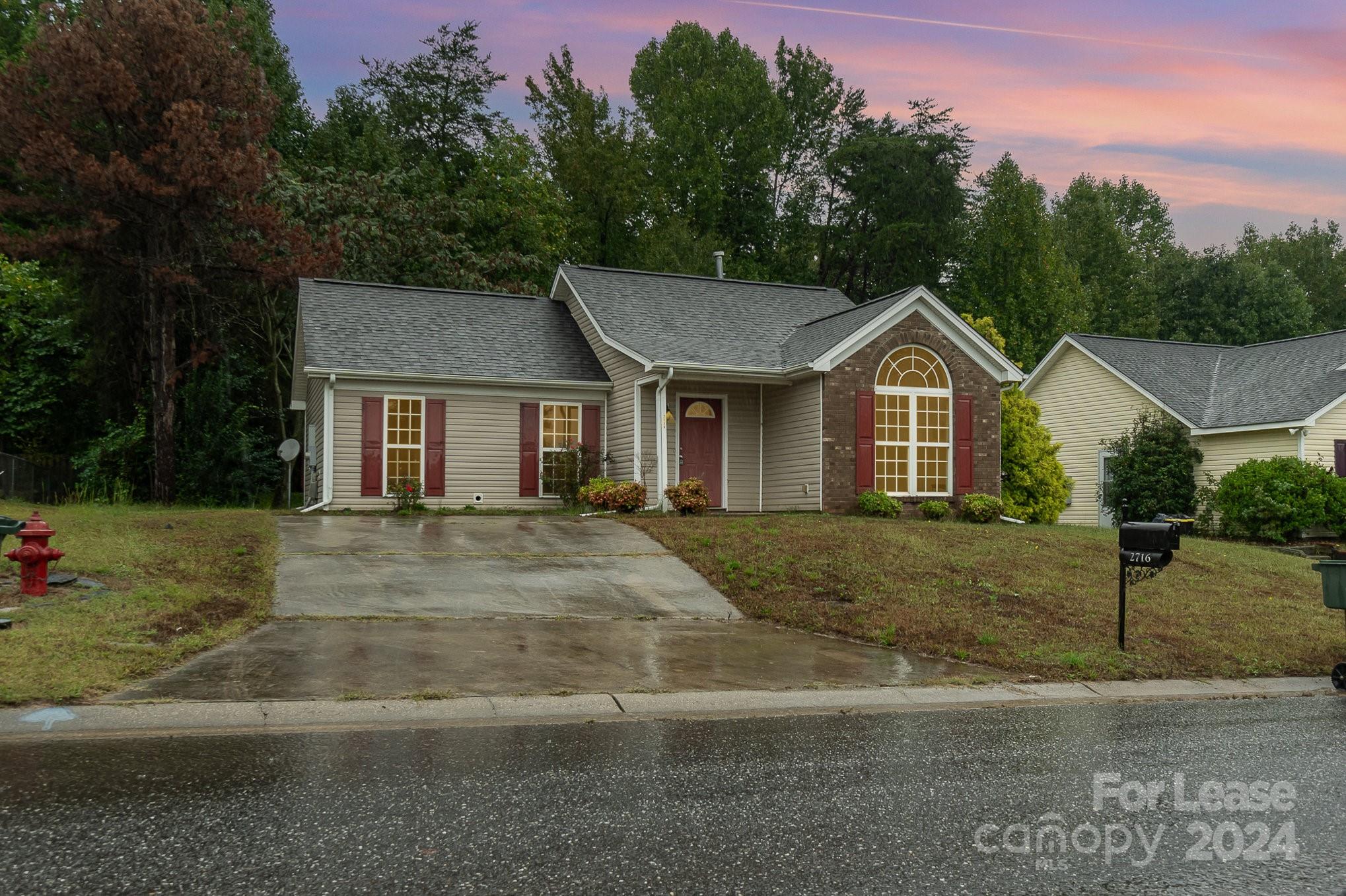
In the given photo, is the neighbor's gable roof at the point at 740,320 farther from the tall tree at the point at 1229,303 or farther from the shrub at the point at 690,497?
the tall tree at the point at 1229,303

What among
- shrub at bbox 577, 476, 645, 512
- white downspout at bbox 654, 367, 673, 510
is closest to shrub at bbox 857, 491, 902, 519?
white downspout at bbox 654, 367, 673, 510

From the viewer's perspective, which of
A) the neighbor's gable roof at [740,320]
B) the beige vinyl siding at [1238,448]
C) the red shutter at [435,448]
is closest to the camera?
the neighbor's gable roof at [740,320]

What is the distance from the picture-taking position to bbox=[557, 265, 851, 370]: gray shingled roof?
21938mm

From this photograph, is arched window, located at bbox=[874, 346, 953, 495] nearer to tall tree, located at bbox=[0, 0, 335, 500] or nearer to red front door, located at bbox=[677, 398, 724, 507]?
red front door, located at bbox=[677, 398, 724, 507]

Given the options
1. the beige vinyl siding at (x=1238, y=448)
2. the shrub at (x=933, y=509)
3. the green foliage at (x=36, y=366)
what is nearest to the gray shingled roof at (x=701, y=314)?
the shrub at (x=933, y=509)

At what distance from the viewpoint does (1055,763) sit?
630 cm

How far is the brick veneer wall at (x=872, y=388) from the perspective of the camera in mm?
20828

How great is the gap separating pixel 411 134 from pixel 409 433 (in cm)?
2580

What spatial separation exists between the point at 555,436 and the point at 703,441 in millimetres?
3215

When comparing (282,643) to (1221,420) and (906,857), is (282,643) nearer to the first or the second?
(906,857)

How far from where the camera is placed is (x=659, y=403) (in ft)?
68.7

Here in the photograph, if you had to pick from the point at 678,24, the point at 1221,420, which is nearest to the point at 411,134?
the point at 678,24

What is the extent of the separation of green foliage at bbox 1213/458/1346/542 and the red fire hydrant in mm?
23321

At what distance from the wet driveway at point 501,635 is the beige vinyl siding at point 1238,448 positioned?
56.5 ft
